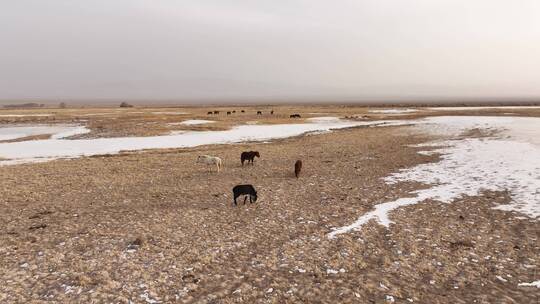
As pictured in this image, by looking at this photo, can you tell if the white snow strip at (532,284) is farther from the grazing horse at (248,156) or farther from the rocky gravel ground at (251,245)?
the grazing horse at (248,156)

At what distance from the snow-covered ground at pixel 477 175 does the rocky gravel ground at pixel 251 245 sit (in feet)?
2.29

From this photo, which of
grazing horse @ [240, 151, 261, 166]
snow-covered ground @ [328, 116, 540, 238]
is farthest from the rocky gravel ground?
grazing horse @ [240, 151, 261, 166]

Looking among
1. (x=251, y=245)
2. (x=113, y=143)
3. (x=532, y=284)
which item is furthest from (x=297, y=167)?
(x=113, y=143)

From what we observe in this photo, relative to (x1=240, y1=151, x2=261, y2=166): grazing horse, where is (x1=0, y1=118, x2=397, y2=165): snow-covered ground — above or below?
below

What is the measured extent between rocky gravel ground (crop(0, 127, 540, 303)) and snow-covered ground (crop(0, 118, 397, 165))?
12415 millimetres

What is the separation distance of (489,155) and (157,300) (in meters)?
24.9

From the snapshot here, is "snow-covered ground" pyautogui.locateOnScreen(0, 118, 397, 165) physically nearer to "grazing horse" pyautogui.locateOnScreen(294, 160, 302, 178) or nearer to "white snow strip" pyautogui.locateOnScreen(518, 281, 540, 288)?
"grazing horse" pyautogui.locateOnScreen(294, 160, 302, 178)

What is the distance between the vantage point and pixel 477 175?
2134 centimetres

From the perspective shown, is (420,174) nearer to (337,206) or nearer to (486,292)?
(337,206)

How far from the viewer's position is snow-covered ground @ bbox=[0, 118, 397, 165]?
33.2 meters

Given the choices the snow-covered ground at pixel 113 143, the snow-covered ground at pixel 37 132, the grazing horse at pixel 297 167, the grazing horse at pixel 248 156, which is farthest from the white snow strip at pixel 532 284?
the snow-covered ground at pixel 37 132

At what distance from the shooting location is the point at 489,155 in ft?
86.6

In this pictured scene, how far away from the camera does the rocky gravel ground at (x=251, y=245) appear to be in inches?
375

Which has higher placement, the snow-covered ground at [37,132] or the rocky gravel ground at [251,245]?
the snow-covered ground at [37,132]
